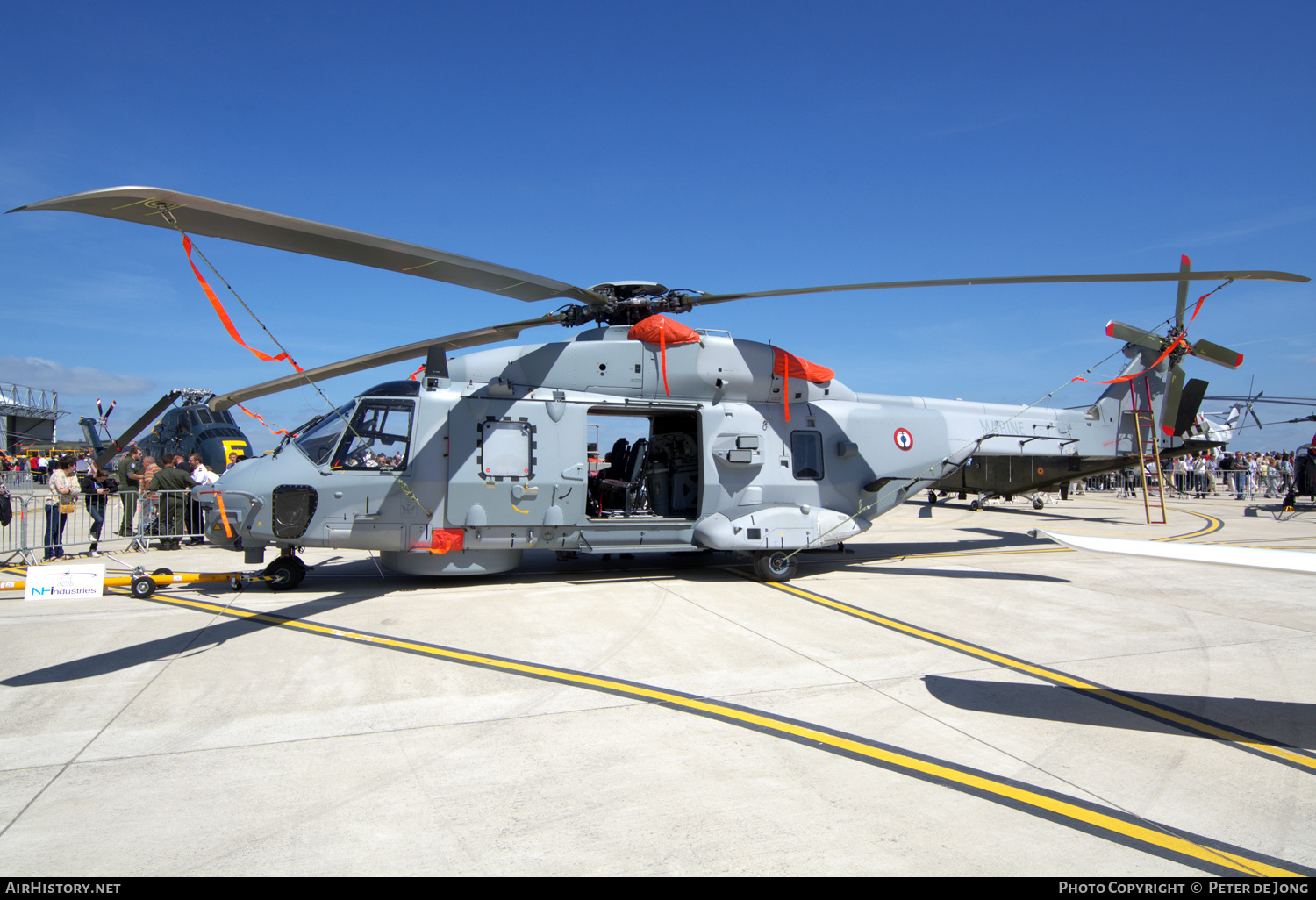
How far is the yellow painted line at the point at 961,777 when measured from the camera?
3.12 m

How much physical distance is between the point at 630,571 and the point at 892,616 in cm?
444

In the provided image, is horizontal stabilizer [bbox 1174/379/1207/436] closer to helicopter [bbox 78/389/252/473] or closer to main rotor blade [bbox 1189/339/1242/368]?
main rotor blade [bbox 1189/339/1242/368]

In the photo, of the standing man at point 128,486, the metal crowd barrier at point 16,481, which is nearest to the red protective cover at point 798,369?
the standing man at point 128,486

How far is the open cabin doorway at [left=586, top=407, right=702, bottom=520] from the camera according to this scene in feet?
34.2

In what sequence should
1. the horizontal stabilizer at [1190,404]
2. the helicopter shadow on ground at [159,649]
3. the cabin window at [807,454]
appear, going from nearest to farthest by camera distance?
1. the helicopter shadow on ground at [159,649]
2. the cabin window at [807,454]
3. the horizontal stabilizer at [1190,404]

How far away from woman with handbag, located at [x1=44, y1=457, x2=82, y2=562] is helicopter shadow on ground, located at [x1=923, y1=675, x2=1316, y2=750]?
14151mm

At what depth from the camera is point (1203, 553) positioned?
4523 mm

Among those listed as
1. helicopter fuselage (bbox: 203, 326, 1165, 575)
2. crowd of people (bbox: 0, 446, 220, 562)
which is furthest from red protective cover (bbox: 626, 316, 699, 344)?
crowd of people (bbox: 0, 446, 220, 562)

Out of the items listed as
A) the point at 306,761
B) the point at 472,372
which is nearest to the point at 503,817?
the point at 306,761

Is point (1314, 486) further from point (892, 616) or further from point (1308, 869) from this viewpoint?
point (1308, 869)

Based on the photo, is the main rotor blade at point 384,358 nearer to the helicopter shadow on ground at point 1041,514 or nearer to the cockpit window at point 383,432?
the cockpit window at point 383,432

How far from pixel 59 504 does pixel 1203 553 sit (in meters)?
16.1

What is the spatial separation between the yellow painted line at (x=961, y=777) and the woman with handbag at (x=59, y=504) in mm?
9697
